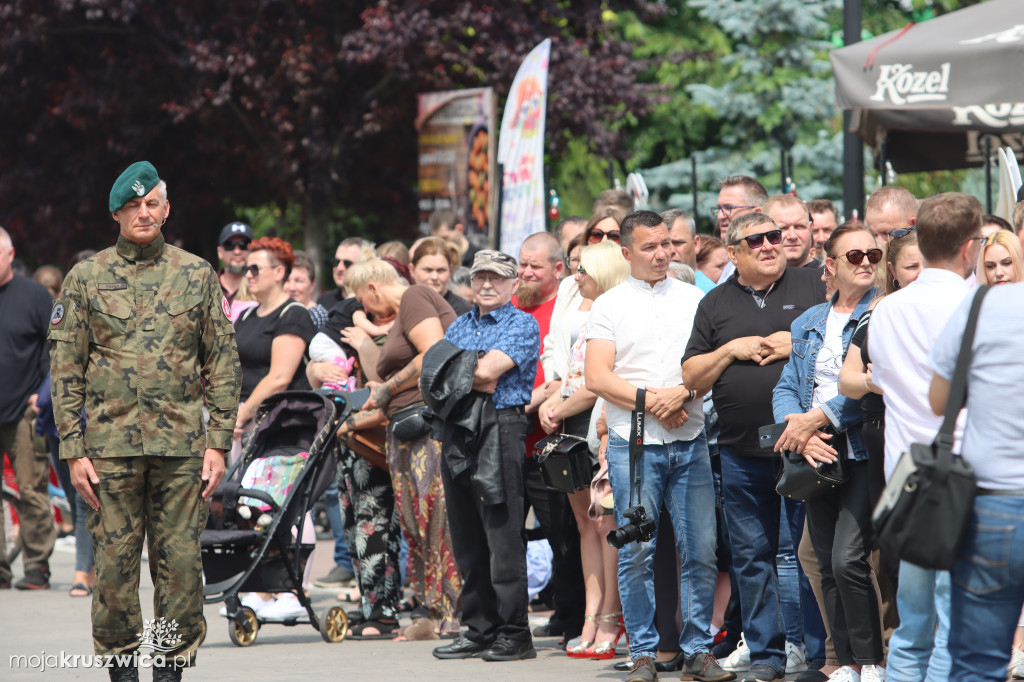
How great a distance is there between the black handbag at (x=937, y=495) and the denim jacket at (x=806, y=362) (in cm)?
186

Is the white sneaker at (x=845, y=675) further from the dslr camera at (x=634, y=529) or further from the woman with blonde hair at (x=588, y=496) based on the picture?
the woman with blonde hair at (x=588, y=496)

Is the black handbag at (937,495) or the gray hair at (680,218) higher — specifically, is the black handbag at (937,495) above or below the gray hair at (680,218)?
below

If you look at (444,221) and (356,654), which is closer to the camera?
(356,654)

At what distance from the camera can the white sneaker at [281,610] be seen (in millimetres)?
7914

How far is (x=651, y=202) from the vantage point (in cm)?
2195

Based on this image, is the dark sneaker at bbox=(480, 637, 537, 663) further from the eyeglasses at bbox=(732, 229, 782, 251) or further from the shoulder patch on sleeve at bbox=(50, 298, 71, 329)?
the shoulder patch on sleeve at bbox=(50, 298, 71, 329)

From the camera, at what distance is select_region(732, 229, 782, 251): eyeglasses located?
619cm

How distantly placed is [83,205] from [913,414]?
1598cm

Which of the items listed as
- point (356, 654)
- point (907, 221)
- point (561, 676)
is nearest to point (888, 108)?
point (907, 221)

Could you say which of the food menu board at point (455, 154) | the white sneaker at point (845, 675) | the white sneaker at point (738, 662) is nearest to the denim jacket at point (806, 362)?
the white sneaker at point (845, 675)

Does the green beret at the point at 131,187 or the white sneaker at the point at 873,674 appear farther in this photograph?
the green beret at the point at 131,187

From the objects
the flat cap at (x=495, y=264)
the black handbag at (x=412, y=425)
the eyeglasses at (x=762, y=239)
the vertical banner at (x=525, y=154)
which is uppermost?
the vertical banner at (x=525, y=154)

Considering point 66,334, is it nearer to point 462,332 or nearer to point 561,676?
point 462,332

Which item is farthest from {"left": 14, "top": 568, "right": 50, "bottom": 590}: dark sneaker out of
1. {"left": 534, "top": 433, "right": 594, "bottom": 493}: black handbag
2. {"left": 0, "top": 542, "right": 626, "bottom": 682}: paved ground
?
{"left": 534, "top": 433, "right": 594, "bottom": 493}: black handbag
